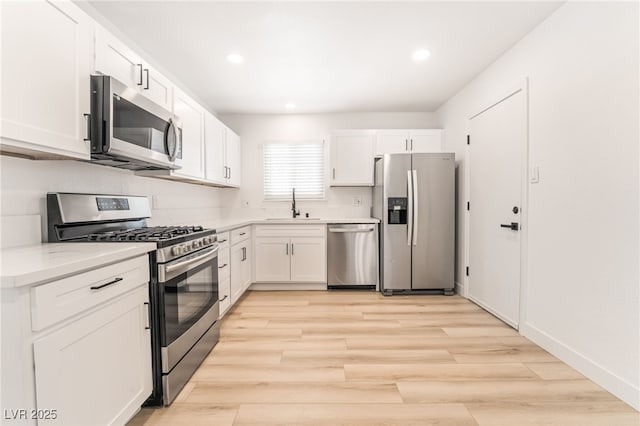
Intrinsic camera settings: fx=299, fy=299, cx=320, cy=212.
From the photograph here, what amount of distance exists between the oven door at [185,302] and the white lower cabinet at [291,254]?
5.12 ft

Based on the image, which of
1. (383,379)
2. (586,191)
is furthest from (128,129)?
(586,191)

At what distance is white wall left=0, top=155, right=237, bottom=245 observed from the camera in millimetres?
1524

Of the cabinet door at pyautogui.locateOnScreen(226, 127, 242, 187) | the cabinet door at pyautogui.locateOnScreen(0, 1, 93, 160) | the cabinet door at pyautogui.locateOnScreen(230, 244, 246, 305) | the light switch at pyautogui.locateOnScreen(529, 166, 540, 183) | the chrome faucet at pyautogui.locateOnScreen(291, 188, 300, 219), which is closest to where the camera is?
the cabinet door at pyautogui.locateOnScreen(0, 1, 93, 160)

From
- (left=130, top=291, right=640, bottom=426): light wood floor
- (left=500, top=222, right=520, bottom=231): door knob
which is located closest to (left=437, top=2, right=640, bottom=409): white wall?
(left=500, top=222, right=520, bottom=231): door knob

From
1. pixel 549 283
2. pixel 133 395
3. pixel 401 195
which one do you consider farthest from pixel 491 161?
pixel 133 395

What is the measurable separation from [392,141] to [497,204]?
1766mm

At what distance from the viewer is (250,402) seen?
1.73 meters

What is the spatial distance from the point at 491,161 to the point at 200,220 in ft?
11.3

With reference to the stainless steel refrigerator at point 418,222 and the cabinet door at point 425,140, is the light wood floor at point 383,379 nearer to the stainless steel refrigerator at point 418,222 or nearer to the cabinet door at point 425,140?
the stainless steel refrigerator at point 418,222

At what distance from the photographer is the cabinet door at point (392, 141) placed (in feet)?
14.0

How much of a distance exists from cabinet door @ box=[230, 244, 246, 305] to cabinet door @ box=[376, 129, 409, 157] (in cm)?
232

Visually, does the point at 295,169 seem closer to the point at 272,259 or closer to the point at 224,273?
the point at 272,259

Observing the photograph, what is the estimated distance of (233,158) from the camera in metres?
4.18

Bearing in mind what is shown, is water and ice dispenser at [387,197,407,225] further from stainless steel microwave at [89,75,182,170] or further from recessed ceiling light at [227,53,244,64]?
stainless steel microwave at [89,75,182,170]
